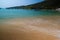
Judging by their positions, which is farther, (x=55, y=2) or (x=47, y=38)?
(x=55, y=2)

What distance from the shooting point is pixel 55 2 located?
2.32m

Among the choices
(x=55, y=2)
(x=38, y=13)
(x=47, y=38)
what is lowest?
(x=47, y=38)

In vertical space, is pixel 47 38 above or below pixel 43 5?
below

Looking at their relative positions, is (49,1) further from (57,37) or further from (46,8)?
(57,37)

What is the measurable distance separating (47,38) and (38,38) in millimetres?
82

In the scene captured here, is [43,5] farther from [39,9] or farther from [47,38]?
[47,38]

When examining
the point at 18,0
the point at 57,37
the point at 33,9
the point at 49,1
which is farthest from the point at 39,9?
the point at 57,37

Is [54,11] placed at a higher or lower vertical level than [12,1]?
lower

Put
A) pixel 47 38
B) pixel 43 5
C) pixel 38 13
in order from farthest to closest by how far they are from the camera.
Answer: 1. pixel 38 13
2. pixel 43 5
3. pixel 47 38

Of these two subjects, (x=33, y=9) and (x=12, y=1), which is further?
(x=33, y=9)

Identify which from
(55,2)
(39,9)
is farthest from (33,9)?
(55,2)

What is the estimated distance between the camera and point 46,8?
2.37m

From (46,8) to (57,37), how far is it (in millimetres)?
1242

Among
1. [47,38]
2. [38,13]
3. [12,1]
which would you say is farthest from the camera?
[38,13]
